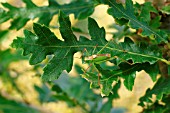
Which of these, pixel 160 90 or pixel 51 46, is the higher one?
pixel 51 46

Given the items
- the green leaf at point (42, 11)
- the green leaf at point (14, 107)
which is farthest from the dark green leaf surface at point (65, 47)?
the green leaf at point (14, 107)

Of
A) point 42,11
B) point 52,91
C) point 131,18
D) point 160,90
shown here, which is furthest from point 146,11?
point 52,91

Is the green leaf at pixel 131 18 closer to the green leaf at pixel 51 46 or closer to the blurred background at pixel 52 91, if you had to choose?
the green leaf at pixel 51 46

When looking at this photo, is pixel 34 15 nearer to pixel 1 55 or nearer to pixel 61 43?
pixel 61 43

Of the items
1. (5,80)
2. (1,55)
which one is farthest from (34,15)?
(5,80)

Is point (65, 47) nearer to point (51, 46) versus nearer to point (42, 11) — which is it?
point (51, 46)

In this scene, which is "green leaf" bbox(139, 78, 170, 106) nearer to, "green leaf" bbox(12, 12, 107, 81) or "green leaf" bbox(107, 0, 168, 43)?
"green leaf" bbox(107, 0, 168, 43)

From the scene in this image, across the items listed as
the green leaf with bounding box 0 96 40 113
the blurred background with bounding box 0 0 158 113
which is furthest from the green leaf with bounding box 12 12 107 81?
the green leaf with bounding box 0 96 40 113
